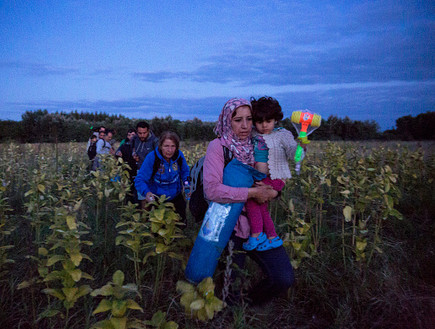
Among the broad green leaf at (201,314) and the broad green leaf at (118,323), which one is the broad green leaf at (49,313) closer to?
the broad green leaf at (118,323)

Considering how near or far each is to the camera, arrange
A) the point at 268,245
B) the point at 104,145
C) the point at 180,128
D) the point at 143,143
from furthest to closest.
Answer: the point at 180,128 → the point at 104,145 → the point at 143,143 → the point at 268,245

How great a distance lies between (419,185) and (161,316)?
5232 millimetres

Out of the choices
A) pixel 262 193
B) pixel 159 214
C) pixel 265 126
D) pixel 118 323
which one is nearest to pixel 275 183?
pixel 262 193

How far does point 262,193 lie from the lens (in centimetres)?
231

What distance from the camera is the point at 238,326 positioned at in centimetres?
221

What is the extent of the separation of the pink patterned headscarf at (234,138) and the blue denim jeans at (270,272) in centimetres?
64

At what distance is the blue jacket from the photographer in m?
3.74

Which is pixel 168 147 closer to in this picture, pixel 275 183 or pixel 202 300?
pixel 275 183

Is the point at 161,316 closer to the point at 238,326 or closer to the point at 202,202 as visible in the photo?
the point at 238,326

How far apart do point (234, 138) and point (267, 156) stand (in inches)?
12.4

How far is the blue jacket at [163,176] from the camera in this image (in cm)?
374

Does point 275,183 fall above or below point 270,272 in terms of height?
above

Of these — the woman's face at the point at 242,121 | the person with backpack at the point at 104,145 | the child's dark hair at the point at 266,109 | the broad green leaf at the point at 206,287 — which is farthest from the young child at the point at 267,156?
the person with backpack at the point at 104,145

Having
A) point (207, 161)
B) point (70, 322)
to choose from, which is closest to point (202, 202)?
point (207, 161)
